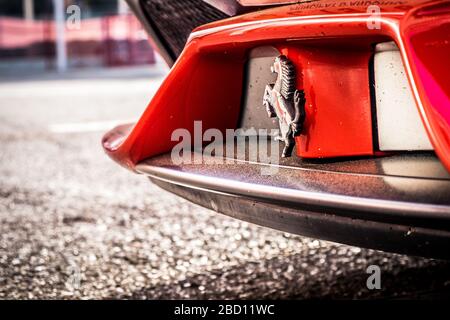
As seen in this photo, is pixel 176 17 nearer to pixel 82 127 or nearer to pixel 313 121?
pixel 313 121

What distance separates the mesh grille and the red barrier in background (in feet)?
49.9

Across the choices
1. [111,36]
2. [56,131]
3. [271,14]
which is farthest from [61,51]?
[271,14]

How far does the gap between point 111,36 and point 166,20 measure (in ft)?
60.1

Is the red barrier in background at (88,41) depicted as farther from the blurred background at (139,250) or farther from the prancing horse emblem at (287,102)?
the prancing horse emblem at (287,102)

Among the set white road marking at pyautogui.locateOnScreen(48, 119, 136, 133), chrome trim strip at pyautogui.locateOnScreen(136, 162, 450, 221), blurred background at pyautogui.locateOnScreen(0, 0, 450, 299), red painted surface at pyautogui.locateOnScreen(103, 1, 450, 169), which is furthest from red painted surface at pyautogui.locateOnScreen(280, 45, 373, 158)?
white road marking at pyautogui.locateOnScreen(48, 119, 136, 133)

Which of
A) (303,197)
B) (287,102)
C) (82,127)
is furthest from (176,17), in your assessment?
(82,127)

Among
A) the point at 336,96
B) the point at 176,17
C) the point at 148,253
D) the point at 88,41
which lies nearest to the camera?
the point at 336,96

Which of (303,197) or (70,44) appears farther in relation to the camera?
(70,44)

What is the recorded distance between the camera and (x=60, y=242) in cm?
283

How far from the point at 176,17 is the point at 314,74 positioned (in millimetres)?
709

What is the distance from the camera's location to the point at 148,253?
2.71 meters

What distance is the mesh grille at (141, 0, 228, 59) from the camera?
2084 mm

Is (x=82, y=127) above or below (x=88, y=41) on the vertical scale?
below

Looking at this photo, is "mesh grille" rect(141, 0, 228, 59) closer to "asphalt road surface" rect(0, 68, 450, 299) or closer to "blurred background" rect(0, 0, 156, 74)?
"asphalt road surface" rect(0, 68, 450, 299)
